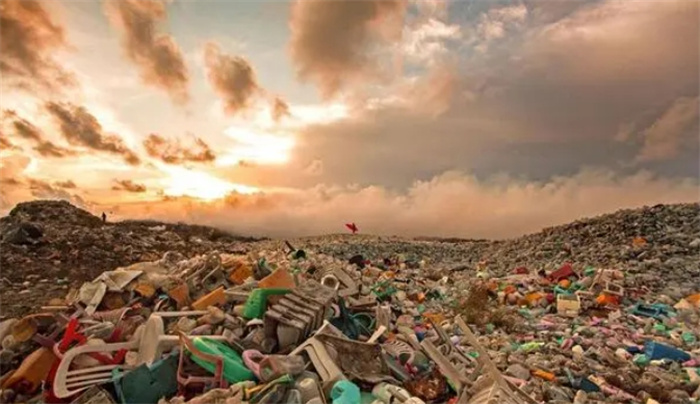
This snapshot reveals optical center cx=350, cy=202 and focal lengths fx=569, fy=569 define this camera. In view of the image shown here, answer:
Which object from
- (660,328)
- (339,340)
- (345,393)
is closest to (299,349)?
(339,340)

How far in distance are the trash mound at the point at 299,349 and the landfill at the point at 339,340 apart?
2cm

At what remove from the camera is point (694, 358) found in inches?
271

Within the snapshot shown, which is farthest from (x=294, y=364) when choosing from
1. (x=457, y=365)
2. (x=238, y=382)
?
(x=457, y=365)

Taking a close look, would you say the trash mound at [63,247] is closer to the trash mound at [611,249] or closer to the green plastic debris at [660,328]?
the trash mound at [611,249]

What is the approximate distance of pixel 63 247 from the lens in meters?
14.3

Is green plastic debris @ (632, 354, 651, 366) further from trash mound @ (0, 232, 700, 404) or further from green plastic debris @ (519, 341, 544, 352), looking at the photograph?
green plastic debris @ (519, 341, 544, 352)

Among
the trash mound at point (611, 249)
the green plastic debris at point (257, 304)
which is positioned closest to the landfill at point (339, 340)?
the green plastic debris at point (257, 304)

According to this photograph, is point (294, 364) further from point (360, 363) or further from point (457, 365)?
point (457, 365)

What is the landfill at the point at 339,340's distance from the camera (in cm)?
467

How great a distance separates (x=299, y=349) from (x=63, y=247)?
1169 centimetres

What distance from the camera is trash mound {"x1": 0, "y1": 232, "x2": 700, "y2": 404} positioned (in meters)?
4.62

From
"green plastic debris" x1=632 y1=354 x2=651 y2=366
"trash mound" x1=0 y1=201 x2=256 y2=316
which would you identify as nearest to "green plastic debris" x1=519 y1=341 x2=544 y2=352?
A: "green plastic debris" x1=632 y1=354 x2=651 y2=366

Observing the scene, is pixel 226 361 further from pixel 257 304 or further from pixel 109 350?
pixel 109 350

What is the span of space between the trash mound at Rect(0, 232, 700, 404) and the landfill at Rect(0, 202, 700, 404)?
0.02m
